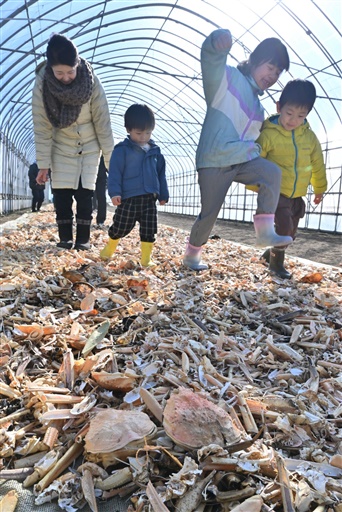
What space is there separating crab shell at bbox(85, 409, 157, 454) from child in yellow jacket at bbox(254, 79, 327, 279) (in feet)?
7.82

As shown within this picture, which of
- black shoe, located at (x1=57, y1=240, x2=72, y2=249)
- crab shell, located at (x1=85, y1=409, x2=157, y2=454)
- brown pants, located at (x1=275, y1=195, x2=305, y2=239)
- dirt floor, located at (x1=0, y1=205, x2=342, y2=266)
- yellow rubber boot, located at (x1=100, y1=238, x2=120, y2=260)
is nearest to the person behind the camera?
crab shell, located at (x1=85, y1=409, x2=157, y2=454)

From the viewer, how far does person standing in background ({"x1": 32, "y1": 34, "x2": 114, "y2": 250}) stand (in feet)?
9.82

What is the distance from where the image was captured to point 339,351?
174 centimetres

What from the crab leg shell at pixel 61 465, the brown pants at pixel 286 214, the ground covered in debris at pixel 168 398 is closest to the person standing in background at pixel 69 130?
the ground covered in debris at pixel 168 398

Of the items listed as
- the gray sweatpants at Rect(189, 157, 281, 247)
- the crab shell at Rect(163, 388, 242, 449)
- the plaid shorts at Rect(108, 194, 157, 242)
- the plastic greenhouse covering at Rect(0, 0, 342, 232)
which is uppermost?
the plastic greenhouse covering at Rect(0, 0, 342, 232)

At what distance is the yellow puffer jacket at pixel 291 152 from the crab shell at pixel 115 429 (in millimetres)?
2413

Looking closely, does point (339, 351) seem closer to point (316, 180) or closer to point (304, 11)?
point (316, 180)

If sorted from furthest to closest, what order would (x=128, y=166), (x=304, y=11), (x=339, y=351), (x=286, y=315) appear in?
(x=304, y=11), (x=128, y=166), (x=286, y=315), (x=339, y=351)

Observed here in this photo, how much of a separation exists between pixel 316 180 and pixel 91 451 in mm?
3030

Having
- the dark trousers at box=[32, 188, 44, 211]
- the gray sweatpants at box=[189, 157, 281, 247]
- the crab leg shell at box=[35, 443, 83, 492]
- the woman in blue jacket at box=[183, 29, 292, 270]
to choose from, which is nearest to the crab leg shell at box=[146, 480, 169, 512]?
the crab leg shell at box=[35, 443, 83, 492]

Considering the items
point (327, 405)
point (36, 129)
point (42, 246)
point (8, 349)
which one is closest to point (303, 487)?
point (327, 405)

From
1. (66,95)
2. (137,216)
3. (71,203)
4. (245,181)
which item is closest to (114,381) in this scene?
(245,181)

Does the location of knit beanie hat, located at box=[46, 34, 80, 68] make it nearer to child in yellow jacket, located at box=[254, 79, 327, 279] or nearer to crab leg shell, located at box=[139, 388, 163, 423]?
child in yellow jacket, located at box=[254, 79, 327, 279]

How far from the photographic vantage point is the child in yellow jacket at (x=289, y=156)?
300 centimetres
